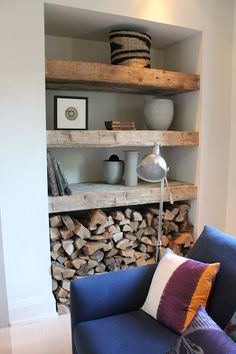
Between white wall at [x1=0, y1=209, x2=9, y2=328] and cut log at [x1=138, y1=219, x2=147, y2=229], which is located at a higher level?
cut log at [x1=138, y1=219, x2=147, y2=229]

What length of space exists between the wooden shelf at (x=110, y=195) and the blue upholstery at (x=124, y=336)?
3.08 feet

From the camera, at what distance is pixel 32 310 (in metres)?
2.25

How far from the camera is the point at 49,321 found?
7.44ft

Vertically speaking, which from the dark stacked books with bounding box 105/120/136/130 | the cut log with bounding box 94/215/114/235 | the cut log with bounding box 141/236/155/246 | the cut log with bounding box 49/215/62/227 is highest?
the dark stacked books with bounding box 105/120/136/130

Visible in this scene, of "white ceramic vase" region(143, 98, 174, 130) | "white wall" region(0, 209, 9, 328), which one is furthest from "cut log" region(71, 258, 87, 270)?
"white ceramic vase" region(143, 98, 174, 130)

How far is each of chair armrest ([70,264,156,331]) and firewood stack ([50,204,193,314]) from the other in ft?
2.53

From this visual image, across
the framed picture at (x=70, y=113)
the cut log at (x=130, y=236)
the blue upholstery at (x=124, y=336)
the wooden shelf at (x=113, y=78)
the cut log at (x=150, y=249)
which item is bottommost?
the cut log at (x=150, y=249)

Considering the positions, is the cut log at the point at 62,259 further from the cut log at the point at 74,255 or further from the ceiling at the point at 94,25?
the ceiling at the point at 94,25

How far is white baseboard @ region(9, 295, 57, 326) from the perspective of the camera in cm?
221

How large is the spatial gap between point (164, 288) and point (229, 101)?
186 centimetres

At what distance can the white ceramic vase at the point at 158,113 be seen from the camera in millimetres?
2661

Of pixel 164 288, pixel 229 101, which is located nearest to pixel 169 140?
pixel 229 101

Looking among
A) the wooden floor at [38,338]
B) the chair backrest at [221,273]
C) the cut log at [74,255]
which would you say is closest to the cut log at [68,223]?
the cut log at [74,255]

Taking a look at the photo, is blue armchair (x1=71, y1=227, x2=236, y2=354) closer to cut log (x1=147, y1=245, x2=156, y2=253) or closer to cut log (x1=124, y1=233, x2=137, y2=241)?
cut log (x1=124, y1=233, x2=137, y2=241)
